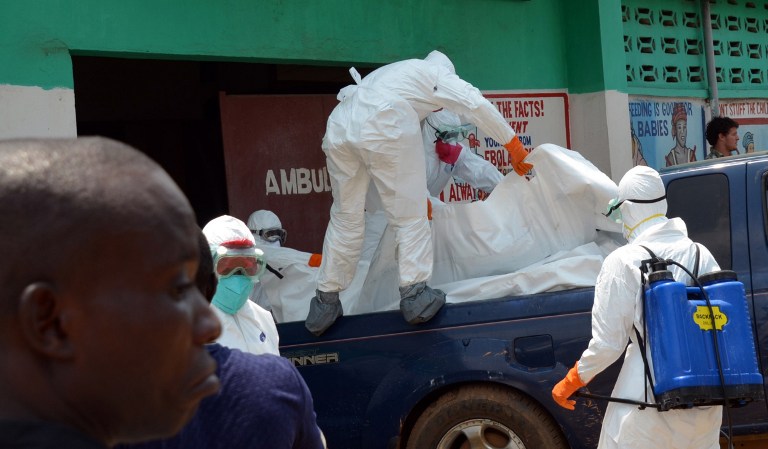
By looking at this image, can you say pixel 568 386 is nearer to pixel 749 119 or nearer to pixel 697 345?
pixel 697 345

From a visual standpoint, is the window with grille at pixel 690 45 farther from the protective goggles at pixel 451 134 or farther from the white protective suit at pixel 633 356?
the white protective suit at pixel 633 356

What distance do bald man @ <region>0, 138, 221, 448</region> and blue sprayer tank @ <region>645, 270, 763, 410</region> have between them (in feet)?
10.3

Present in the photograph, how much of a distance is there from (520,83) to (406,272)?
4.30 meters

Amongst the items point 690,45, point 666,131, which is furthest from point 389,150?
point 690,45

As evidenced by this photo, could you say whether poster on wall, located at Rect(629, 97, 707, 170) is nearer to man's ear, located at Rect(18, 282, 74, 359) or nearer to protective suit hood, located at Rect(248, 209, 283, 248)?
protective suit hood, located at Rect(248, 209, 283, 248)

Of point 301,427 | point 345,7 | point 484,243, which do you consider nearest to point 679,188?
point 484,243

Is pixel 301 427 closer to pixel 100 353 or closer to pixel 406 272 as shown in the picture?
pixel 100 353

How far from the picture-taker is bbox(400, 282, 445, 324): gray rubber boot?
5418 mm

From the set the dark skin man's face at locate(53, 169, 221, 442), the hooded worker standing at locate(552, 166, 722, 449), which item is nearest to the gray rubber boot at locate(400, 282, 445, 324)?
the hooded worker standing at locate(552, 166, 722, 449)

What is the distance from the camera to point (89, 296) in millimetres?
1166

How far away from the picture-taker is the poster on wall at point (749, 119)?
11.6 meters

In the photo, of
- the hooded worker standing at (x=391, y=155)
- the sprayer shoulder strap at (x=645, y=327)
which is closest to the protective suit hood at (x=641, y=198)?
the sprayer shoulder strap at (x=645, y=327)

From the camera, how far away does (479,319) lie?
5410 millimetres

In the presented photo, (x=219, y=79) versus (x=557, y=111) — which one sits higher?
(x=219, y=79)
